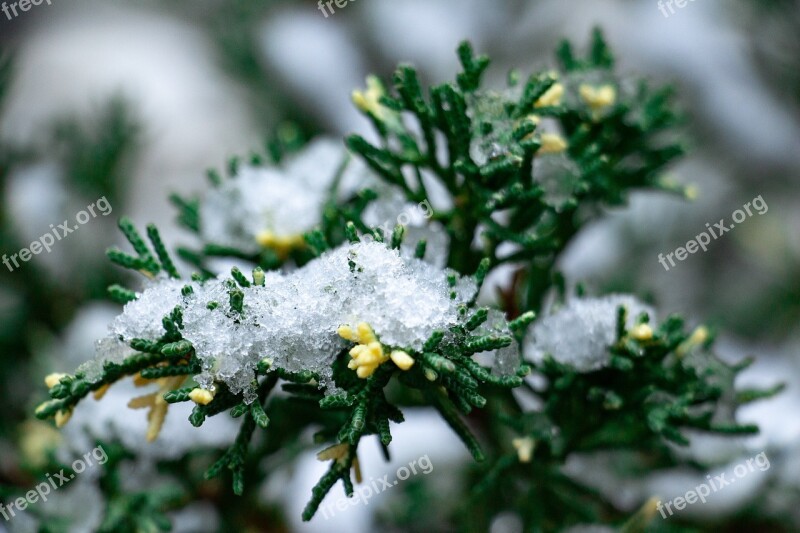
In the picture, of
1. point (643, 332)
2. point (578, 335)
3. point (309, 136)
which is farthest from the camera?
point (309, 136)

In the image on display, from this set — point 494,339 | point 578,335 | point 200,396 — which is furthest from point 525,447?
point 200,396

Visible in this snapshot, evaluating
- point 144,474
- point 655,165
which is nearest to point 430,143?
point 655,165

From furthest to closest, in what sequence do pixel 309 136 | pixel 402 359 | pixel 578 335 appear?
pixel 309 136 < pixel 578 335 < pixel 402 359

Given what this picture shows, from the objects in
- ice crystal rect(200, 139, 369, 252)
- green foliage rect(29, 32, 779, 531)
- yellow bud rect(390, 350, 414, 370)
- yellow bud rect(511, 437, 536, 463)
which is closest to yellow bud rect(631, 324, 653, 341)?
green foliage rect(29, 32, 779, 531)

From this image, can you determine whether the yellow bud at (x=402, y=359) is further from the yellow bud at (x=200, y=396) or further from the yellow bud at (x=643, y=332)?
the yellow bud at (x=643, y=332)

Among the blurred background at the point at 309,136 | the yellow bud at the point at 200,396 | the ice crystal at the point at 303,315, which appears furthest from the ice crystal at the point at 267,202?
the yellow bud at the point at 200,396

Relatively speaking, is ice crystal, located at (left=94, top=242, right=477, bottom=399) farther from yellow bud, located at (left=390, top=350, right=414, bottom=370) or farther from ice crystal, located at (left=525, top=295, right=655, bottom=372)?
ice crystal, located at (left=525, top=295, right=655, bottom=372)

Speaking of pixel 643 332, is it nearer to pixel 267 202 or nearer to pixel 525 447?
pixel 525 447

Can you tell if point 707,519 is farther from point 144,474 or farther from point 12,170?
point 12,170
